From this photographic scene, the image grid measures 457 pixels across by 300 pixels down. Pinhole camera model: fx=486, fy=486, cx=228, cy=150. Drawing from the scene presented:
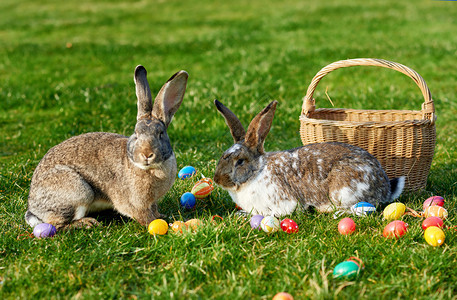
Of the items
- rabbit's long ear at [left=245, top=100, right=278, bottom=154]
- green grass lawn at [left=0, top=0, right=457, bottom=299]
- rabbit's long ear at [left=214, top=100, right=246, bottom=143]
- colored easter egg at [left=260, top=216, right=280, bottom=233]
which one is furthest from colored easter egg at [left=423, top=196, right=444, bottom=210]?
rabbit's long ear at [left=214, top=100, right=246, bottom=143]

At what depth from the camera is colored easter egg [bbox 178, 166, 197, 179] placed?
5059mm

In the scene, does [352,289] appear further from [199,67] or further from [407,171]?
[199,67]

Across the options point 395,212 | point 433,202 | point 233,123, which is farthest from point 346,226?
point 233,123

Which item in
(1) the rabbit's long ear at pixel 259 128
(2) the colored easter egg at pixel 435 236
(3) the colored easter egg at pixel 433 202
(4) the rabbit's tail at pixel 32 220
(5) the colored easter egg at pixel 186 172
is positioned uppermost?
(1) the rabbit's long ear at pixel 259 128

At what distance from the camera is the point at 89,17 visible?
19.0 meters

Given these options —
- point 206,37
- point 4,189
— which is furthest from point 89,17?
point 4,189

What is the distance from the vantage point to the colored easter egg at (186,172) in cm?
506

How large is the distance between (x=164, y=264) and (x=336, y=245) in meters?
1.23

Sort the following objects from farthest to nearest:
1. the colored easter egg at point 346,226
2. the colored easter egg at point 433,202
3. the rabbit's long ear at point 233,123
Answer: the rabbit's long ear at point 233,123 → the colored easter egg at point 433,202 → the colored easter egg at point 346,226

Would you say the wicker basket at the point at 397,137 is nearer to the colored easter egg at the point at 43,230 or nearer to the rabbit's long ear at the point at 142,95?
the rabbit's long ear at the point at 142,95

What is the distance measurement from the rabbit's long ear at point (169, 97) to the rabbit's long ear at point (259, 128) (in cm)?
69

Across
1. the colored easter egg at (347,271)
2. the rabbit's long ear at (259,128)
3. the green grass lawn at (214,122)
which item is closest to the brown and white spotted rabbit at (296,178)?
the rabbit's long ear at (259,128)

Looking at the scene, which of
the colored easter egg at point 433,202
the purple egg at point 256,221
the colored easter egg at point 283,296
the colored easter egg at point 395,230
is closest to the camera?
the colored easter egg at point 283,296

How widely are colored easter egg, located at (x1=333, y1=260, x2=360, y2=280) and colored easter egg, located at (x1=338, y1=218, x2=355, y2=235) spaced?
60 centimetres
